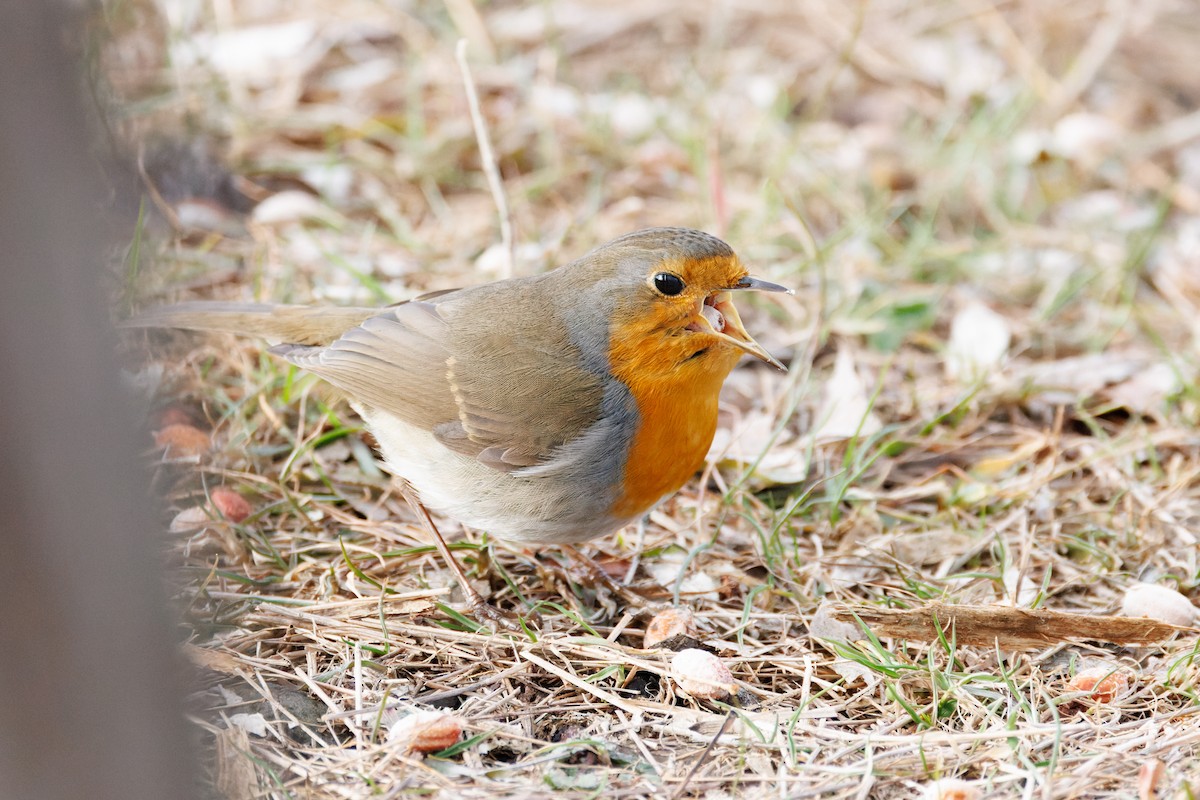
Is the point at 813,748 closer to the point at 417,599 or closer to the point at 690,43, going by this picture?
the point at 417,599

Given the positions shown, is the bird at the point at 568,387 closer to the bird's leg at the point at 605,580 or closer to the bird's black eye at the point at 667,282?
the bird's black eye at the point at 667,282

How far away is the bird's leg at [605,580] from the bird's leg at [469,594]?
0.97 ft

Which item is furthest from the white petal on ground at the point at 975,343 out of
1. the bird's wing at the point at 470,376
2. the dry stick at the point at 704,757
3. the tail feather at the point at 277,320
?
the tail feather at the point at 277,320

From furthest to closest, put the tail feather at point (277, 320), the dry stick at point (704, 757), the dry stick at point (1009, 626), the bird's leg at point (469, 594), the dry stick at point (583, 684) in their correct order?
the tail feather at point (277, 320), the bird's leg at point (469, 594), the dry stick at point (1009, 626), the dry stick at point (583, 684), the dry stick at point (704, 757)

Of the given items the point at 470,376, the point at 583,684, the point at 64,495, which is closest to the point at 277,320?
the point at 470,376

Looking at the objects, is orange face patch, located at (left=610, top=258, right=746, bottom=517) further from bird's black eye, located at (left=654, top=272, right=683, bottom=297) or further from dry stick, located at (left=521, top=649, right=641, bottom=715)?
dry stick, located at (left=521, top=649, right=641, bottom=715)

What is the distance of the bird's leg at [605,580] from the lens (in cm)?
337

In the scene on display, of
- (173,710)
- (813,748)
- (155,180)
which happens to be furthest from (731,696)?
(155,180)

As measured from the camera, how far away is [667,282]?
3174 mm

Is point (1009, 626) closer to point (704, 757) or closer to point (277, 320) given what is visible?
point (704, 757)

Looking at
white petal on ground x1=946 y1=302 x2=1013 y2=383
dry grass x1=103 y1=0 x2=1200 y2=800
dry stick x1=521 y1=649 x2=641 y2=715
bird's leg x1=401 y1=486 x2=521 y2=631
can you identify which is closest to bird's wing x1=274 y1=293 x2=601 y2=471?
bird's leg x1=401 y1=486 x2=521 y2=631

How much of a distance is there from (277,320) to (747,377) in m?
1.86

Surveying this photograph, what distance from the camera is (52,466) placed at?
1660 mm

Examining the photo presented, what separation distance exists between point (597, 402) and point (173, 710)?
159 centimetres
